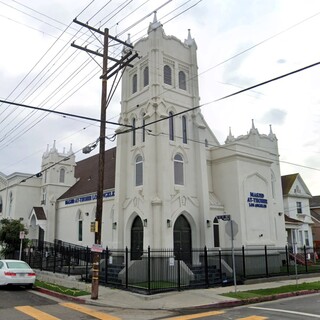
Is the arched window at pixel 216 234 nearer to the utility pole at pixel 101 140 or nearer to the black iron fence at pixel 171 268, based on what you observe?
the black iron fence at pixel 171 268

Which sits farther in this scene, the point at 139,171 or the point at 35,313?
Result: the point at 139,171

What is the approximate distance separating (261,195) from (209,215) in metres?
4.53

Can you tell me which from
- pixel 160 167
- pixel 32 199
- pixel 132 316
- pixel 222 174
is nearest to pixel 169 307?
pixel 132 316

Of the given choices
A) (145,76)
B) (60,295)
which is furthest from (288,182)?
(60,295)

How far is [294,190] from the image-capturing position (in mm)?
39688

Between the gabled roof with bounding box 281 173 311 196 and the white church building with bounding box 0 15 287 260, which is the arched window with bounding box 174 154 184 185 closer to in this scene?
the white church building with bounding box 0 15 287 260

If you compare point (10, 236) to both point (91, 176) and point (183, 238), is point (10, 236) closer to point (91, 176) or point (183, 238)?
point (91, 176)

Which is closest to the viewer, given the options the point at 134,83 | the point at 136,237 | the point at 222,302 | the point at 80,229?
the point at 222,302

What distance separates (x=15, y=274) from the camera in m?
16.3

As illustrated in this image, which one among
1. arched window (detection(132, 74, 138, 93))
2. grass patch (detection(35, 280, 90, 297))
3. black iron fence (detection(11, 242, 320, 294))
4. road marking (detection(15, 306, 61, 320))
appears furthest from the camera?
arched window (detection(132, 74, 138, 93))

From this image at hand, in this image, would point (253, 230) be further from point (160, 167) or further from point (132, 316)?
point (132, 316)

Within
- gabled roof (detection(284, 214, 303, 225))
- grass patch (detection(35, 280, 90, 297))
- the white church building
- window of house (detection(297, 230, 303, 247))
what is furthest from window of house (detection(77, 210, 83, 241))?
window of house (detection(297, 230, 303, 247))

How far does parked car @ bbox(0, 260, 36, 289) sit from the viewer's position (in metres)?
16.2

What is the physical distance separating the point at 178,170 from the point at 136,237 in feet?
16.1
